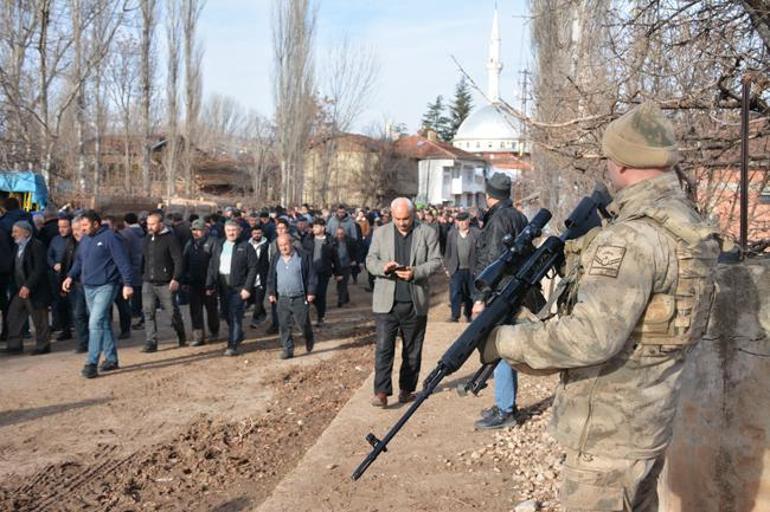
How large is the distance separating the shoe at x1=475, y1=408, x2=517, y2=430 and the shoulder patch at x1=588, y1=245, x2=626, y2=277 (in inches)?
149

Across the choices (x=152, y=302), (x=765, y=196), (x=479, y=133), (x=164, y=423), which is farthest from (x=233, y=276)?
(x=479, y=133)

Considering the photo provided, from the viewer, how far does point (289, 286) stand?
31.1 feet

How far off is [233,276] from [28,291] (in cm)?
256

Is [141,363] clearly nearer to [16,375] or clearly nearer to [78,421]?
[16,375]

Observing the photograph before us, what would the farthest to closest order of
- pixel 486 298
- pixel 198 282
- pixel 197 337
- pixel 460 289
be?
pixel 460 289 < pixel 197 337 < pixel 198 282 < pixel 486 298

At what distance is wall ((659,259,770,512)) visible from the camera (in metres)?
3.71

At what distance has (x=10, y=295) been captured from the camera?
9.95 m

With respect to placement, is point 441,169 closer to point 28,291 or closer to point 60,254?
point 60,254

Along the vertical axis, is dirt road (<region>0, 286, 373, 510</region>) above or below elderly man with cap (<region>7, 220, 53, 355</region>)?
below

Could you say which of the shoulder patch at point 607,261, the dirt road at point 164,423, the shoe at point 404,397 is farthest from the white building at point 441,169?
the shoulder patch at point 607,261

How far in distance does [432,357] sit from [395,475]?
3880 millimetres

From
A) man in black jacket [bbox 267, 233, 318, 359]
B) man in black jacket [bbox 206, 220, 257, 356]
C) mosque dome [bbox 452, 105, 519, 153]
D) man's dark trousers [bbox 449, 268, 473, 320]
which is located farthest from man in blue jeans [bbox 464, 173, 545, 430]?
mosque dome [bbox 452, 105, 519, 153]

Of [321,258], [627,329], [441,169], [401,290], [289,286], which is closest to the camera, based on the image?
[627,329]

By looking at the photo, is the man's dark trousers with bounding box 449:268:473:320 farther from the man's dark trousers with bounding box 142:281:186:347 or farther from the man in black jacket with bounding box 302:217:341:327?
the man's dark trousers with bounding box 142:281:186:347
